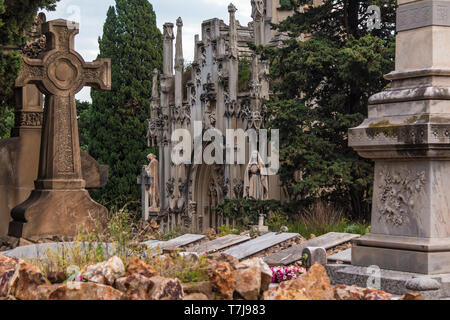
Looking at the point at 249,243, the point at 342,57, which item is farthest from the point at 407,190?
the point at 342,57

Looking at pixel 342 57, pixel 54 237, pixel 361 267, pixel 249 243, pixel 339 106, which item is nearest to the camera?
pixel 361 267

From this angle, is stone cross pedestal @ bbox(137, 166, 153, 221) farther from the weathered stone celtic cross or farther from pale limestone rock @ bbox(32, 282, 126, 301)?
pale limestone rock @ bbox(32, 282, 126, 301)

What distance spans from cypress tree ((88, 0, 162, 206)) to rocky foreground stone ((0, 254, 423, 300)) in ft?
94.2

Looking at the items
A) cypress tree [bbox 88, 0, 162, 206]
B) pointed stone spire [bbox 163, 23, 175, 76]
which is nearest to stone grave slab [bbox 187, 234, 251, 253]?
pointed stone spire [bbox 163, 23, 175, 76]

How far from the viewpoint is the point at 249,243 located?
1138 centimetres

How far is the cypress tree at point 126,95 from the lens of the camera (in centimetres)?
3516

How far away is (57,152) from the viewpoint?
10898 mm

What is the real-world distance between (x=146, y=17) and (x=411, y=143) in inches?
1209

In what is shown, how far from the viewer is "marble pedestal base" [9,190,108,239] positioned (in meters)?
10.6

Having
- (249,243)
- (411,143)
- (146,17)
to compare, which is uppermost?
(146,17)

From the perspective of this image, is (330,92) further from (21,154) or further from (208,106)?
(21,154)

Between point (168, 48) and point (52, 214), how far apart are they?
67.7 ft

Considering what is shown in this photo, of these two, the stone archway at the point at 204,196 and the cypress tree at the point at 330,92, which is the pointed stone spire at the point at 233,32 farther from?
the cypress tree at the point at 330,92
